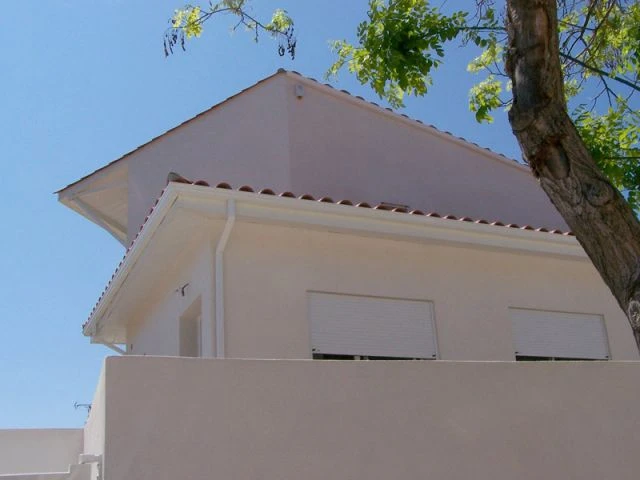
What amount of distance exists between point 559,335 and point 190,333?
16.1 feet

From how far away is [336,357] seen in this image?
9656 millimetres

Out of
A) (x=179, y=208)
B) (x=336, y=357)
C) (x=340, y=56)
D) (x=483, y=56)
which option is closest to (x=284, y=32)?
(x=340, y=56)

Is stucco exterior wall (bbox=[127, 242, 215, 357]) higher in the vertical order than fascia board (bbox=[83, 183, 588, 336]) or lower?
lower

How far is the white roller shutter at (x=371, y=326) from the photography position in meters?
9.66

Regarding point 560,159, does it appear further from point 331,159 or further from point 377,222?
point 331,159

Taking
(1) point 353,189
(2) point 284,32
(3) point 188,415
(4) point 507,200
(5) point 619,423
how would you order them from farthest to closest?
(4) point 507,200 < (1) point 353,189 < (2) point 284,32 < (5) point 619,423 < (3) point 188,415

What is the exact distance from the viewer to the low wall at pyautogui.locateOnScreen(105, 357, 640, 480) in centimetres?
592

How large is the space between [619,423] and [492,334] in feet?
10.5

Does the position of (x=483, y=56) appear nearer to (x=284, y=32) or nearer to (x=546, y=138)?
(x=284, y=32)

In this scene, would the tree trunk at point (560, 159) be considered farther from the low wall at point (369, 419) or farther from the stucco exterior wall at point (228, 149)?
the stucco exterior wall at point (228, 149)

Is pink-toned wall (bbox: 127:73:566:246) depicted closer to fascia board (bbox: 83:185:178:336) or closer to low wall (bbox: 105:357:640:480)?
fascia board (bbox: 83:185:178:336)

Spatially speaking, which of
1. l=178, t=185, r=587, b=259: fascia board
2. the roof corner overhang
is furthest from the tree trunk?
the roof corner overhang

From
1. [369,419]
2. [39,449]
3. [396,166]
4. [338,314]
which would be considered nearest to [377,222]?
[338,314]

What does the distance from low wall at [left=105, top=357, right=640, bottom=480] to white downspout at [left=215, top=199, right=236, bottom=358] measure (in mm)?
2598
